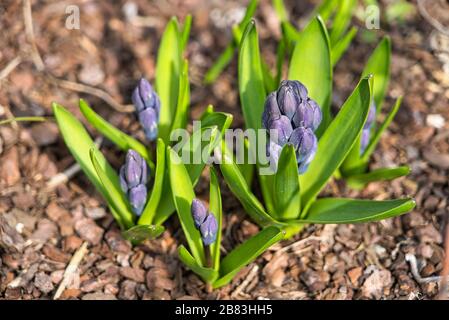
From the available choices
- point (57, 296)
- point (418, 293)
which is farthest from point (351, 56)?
point (57, 296)

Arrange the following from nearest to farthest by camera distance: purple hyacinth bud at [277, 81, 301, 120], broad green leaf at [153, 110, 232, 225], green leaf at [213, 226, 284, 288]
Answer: purple hyacinth bud at [277, 81, 301, 120]
green leaf at [213, 226, 284, 288]
broad green leaf at [153, 110, 232, 225]

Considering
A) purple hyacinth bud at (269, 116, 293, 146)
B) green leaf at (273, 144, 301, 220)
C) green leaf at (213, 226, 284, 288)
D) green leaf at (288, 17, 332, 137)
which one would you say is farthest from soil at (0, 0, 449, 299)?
purple hyacinth bud at (269, 116, 293, 146)

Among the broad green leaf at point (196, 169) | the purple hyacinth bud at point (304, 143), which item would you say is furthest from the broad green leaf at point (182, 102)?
the purple hyacinth bud at point (304, 143)

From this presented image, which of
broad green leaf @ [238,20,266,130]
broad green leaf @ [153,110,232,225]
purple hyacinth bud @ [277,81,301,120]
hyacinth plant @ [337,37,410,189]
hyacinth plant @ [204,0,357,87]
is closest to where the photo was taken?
purple hyacinth bud @ [277,81,301,120]

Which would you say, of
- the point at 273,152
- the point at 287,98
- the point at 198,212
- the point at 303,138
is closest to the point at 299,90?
the point at 287,98

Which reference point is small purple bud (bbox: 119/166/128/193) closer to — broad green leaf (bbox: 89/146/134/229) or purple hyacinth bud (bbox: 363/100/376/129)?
broad green leaf (bbox: 89/146/134/229)

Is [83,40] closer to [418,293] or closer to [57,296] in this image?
[57,296]
